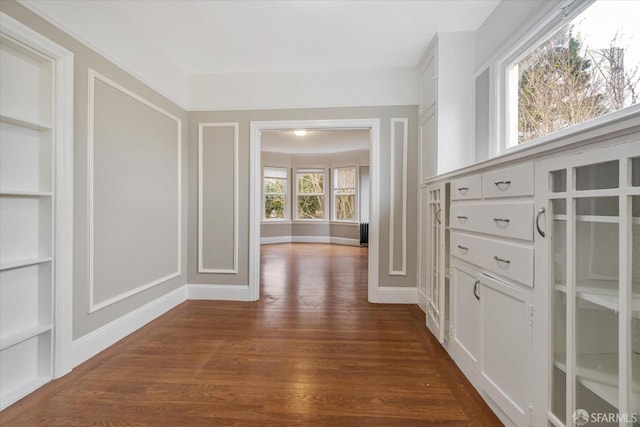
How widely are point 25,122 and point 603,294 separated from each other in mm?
2841

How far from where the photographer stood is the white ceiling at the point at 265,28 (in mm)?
2023

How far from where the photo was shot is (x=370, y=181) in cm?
305

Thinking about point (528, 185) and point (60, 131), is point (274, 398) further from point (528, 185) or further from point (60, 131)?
point (60, 131)

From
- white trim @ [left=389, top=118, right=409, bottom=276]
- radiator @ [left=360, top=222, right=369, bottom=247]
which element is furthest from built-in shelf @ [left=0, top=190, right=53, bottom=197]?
radiator @ [left=360, top=222, right=369, bottom=247]

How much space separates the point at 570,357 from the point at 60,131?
2874mm

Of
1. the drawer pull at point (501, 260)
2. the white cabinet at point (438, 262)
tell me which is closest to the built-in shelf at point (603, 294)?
the drawer pull at point (501, 260)

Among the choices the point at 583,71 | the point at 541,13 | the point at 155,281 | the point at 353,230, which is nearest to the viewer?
the point at 583,71

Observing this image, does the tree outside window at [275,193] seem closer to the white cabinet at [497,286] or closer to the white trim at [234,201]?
the white trim at [234,201]

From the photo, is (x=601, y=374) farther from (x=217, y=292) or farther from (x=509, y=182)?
(x=217, y=292)

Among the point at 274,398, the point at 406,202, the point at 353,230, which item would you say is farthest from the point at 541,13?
the point at 353,230

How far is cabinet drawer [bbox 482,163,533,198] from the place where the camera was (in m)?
1.15

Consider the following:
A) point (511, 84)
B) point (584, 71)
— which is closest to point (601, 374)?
point (584, 71)

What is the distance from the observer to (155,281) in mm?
2572

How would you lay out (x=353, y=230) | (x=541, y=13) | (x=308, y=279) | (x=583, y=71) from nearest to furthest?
(x=583, y=71), (x=541, y=13), (x=308, y=279), (x=353, y=230)
